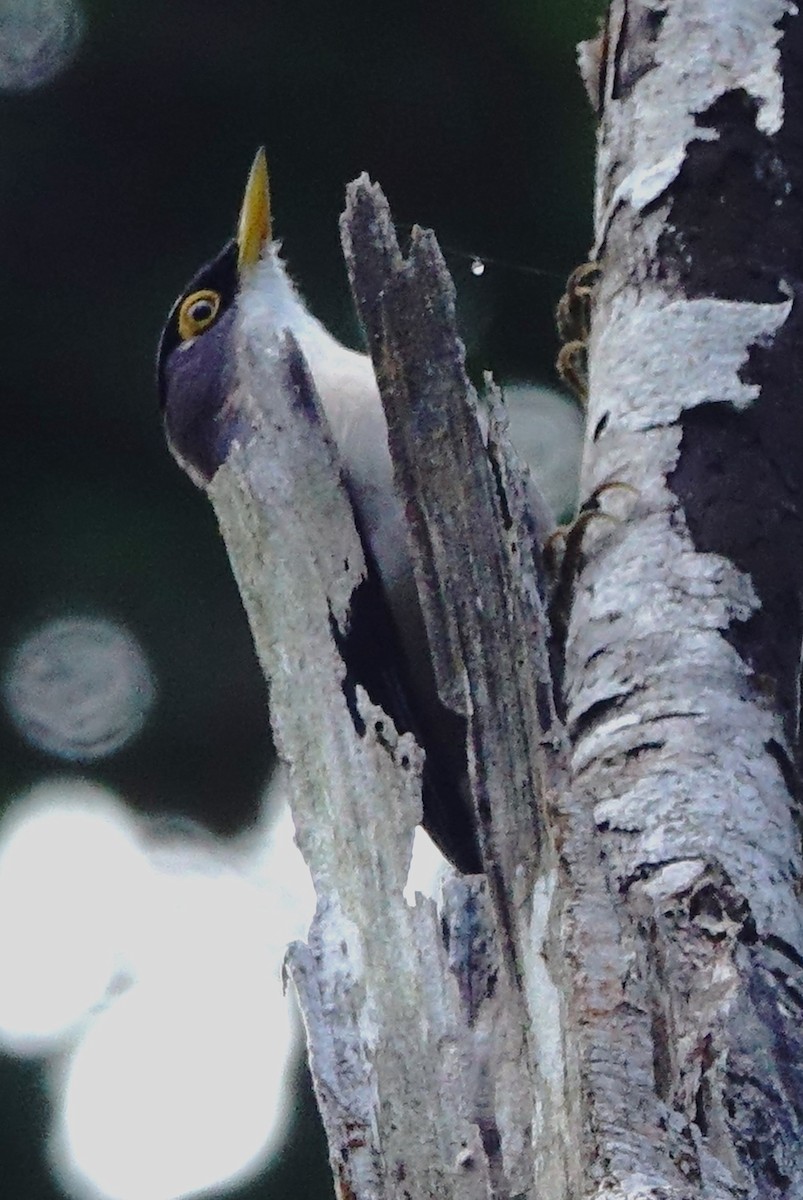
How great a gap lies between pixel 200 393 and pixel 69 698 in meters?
1.03

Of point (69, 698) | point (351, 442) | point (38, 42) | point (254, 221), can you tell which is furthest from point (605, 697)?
point (38, 42)

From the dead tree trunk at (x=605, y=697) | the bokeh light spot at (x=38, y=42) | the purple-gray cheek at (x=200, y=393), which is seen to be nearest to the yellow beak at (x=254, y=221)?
the purple-gray cheek at (x=200, y=393)

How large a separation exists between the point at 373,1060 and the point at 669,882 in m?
0.35

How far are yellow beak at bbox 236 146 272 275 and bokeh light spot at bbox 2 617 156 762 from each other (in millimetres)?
1030

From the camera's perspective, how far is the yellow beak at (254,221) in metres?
3.50

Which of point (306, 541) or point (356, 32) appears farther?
point (356, 32)

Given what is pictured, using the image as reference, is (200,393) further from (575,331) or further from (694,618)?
(694,618)

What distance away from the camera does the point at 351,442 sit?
9.67ft

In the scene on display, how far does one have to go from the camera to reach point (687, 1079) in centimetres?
143

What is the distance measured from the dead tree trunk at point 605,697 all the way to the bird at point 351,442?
0.24 ft

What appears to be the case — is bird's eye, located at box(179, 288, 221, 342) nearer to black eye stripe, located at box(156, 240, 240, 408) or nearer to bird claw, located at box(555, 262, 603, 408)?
black eye stripe, located at box(156, 240, 240, 408)

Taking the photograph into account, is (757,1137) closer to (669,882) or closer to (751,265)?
(669,882)

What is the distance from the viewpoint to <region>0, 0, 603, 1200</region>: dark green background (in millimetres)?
3744

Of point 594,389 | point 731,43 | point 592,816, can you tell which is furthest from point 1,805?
point 592,816
